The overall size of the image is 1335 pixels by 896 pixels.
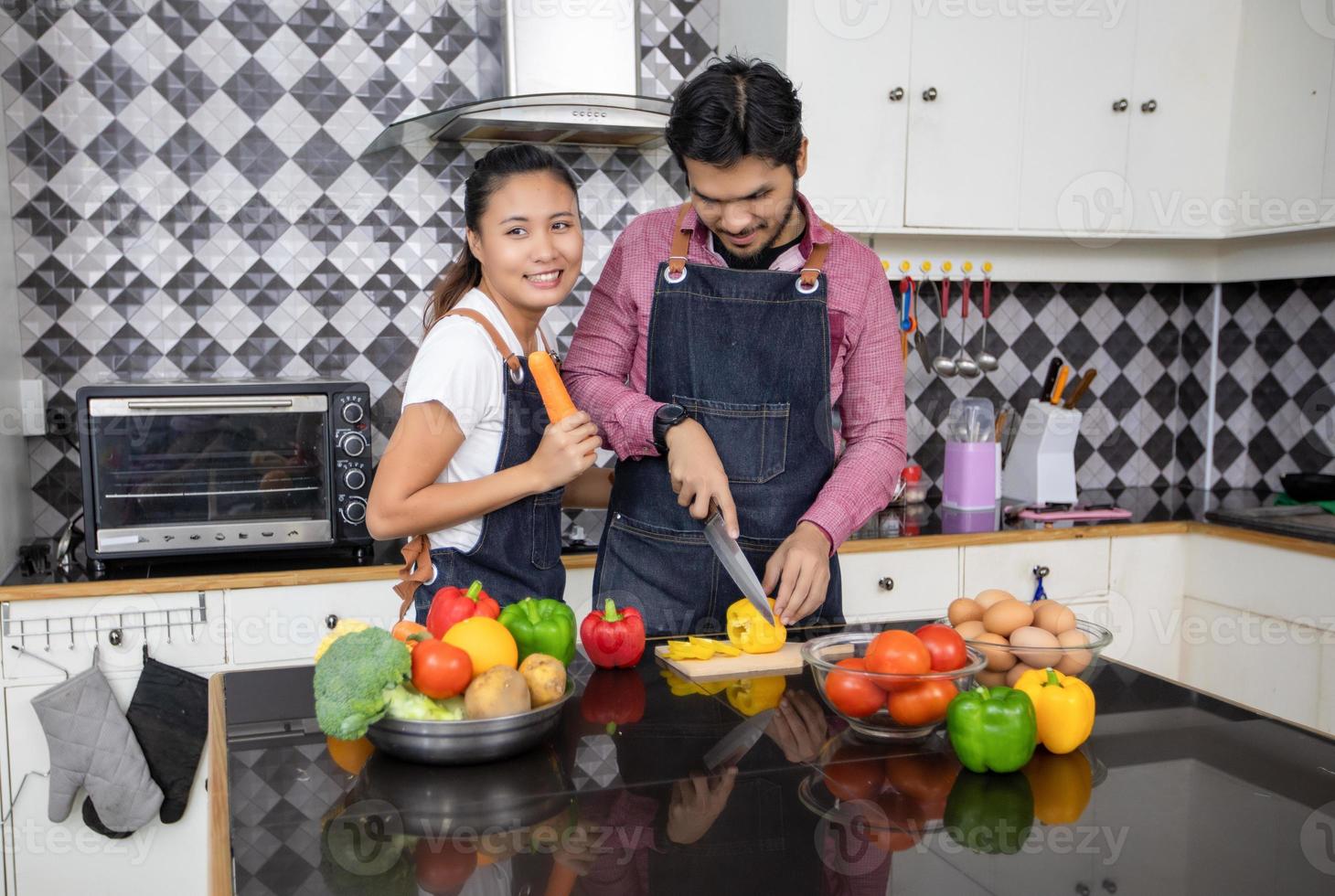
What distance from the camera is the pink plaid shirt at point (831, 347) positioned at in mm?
1759

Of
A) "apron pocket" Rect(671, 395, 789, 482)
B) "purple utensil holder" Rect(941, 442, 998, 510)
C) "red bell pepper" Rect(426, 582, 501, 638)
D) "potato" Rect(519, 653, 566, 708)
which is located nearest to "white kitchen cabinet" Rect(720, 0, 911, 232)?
"purple utensil holder" Rect(941, 442, 998, 510)

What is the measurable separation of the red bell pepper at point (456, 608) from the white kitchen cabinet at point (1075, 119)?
6.95 ft

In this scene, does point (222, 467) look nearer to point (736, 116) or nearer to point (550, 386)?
point (550, 386)

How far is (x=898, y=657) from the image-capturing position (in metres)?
1.10

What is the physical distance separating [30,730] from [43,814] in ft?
0.59

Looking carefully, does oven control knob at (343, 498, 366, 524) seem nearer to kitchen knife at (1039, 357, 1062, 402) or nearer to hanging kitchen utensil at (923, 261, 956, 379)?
hanging kitchen utensil at (923, 261, 956, 379)

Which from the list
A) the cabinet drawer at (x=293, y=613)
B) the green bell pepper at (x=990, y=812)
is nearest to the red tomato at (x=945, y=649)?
the green bell pepper at (x=990, y=812)

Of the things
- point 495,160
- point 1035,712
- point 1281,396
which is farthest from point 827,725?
point 1281,396

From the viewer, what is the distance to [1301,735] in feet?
3.85

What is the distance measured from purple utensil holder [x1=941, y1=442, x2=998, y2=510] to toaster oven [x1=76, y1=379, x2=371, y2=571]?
155 cm

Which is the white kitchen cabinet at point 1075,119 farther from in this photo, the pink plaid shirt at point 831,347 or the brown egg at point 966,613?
the brown egg at point 966,613

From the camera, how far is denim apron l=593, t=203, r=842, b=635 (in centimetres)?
180

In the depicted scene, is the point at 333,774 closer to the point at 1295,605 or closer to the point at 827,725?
the point at 827,725

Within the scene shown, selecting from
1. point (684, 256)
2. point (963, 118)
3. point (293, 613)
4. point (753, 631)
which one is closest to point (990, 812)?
point (753, 631)
